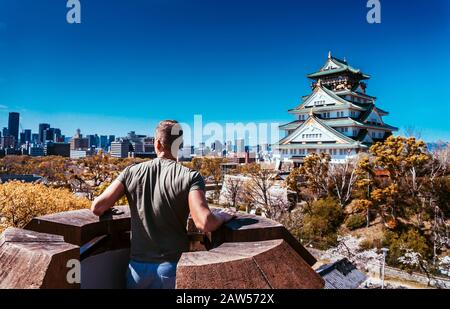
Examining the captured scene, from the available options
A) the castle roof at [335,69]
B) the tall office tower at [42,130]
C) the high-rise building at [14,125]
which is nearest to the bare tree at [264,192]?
the castle roof at [335,69]

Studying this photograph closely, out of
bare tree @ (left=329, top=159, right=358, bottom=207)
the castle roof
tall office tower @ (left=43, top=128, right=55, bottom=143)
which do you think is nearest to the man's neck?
bare tree @ (left=329, top=159, right=358, bottom=207)

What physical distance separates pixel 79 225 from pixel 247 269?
124cm

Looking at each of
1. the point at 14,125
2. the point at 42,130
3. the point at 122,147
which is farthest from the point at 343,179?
→ the point at 42,130

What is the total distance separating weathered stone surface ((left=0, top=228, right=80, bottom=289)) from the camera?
1689 millimetres

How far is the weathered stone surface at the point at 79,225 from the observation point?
2.33 m

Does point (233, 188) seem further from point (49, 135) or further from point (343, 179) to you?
point (49, 135)

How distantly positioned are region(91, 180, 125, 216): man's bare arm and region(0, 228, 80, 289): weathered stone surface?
376 mm

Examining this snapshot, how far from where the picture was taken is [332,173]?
68.8 ft

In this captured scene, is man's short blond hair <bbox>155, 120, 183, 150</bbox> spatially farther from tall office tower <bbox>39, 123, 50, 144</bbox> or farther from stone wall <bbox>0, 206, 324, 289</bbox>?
tall office tower <bbox>39, 123, 50, 144</bbox>

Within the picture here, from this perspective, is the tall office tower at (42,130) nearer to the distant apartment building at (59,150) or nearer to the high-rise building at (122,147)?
the distant apartment building at (59,150)

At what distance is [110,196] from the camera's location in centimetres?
220
